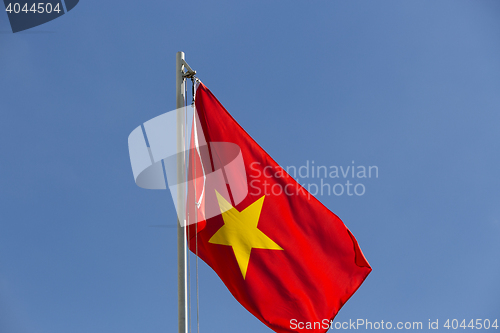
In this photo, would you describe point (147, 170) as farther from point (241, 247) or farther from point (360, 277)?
point (360, 277)

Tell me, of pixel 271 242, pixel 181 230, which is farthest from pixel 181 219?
pixel 271 242

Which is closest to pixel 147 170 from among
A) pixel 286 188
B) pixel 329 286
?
pixel 286 188

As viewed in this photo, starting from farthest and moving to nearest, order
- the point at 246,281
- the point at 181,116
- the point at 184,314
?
the point at 246,281
the point at 181,116
the point at 184,314

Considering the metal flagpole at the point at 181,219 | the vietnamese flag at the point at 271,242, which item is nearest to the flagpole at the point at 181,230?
the metal flagpole at the point at 181,219

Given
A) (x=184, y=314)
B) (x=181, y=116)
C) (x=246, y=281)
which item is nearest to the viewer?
(x=184, y=314)

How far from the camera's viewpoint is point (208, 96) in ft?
31.1

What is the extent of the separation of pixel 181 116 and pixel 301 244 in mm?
3389

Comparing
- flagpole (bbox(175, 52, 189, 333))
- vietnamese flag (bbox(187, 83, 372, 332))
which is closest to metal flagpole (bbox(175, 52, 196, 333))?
flagpole (bbox(175, 52, 189, 333))

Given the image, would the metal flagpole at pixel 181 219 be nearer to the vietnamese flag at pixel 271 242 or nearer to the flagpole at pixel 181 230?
the flagpole at pixel 181 230

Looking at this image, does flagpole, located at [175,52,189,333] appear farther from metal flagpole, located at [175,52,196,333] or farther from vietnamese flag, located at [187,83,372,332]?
vietnamese flag, located at [187,83,372,332]

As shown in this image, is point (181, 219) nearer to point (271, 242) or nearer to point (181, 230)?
point (181, 230)

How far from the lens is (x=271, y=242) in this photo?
9.48m

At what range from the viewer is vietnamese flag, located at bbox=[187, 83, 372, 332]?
922 centimetres

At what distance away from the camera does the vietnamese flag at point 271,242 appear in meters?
9.22
